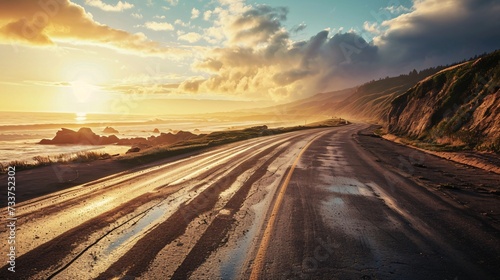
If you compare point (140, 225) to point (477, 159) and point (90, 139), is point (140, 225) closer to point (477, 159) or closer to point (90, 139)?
point (477, 159)

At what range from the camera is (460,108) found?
70.4 ft

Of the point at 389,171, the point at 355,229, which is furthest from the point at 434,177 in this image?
the point at 355,229

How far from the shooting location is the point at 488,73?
815 inches

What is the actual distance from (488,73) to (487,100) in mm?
3665

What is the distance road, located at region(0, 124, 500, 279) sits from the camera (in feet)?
14.4

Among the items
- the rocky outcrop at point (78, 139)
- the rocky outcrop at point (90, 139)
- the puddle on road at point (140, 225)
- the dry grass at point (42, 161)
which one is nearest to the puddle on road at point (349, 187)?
the puddle on road at point (140, 225)

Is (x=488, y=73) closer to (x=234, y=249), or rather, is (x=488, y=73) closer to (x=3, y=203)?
(x=234, y=249)

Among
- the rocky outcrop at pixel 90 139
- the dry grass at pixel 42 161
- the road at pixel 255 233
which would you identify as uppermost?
the rocky outcrop at pixel 90 139

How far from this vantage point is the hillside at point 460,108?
16984 mm

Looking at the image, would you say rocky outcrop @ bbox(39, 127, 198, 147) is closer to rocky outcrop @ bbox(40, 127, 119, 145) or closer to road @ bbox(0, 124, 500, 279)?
rocky outcrop @ bbox(40, 127, 119, 145)

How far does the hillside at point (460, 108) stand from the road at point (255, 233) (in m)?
10.7

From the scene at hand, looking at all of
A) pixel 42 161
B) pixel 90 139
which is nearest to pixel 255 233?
pixel 42 161

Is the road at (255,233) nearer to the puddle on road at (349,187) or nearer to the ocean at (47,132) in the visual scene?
the puddle on road at (349,187)

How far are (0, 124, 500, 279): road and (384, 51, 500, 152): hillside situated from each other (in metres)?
10.7
